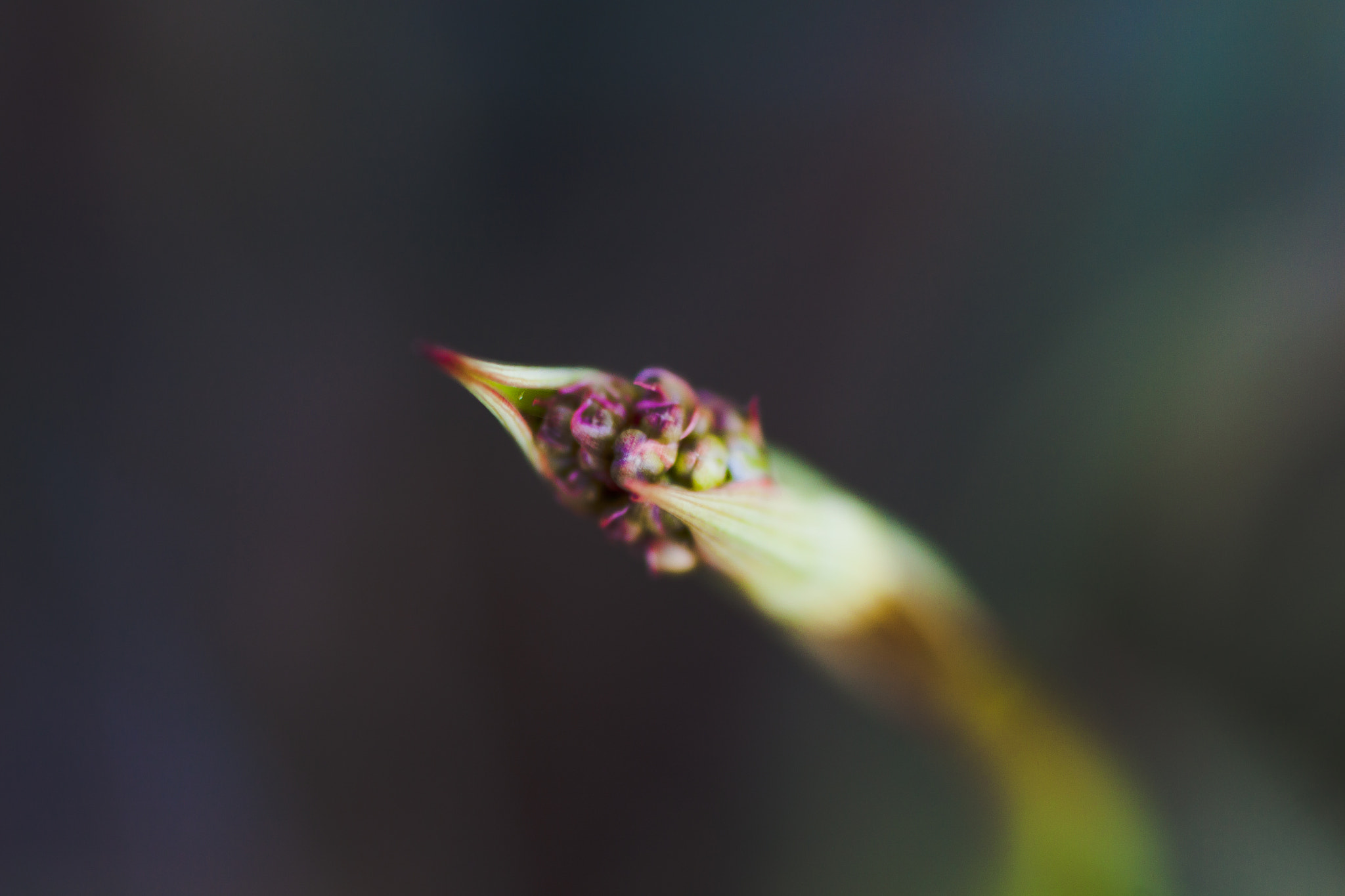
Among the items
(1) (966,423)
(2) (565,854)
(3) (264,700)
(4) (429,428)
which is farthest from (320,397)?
(1) (966,423)

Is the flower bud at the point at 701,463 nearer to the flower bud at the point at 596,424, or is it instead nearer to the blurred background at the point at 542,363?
the flower bud at the point at 596,424

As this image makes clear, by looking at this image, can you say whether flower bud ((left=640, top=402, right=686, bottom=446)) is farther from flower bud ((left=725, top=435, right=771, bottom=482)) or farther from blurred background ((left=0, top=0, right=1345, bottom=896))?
blurred background ((left=0, top=0, right=1345, bottom=896))

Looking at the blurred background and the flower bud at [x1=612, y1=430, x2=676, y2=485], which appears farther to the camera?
the blurred background

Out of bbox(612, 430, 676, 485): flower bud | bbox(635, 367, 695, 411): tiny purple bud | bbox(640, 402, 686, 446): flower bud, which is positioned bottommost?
bbox(612, 430, 676, 485): flower bud

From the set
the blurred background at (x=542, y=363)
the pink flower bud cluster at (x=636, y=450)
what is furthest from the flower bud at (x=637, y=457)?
the blurred background at (x=542, y=363)

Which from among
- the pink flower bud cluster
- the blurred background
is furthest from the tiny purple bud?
the blurred background

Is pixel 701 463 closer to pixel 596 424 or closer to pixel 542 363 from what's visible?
pixel 596 424

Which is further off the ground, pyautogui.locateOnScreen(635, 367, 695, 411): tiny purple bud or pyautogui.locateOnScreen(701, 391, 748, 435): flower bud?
pyautogui.locateOnScreen(635, 367, 695, 411): tiny purple bud

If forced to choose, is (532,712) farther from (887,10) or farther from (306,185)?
(887,10)
